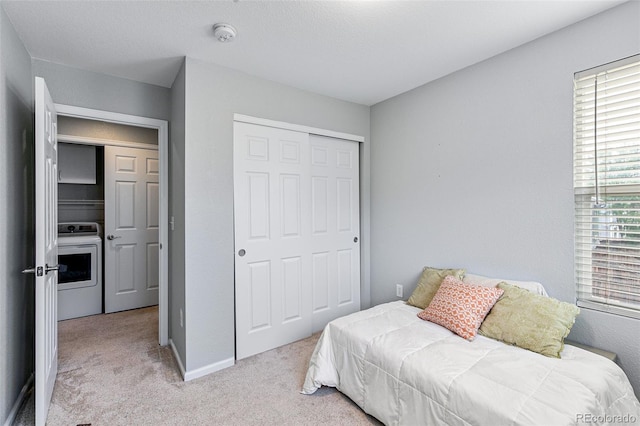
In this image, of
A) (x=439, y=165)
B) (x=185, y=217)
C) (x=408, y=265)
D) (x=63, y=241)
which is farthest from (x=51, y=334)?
(x=439, y=165)

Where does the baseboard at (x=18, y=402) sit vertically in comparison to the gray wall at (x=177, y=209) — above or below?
below

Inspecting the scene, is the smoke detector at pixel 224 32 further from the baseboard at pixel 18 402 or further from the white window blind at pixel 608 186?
the baseboard at pixel 18 402

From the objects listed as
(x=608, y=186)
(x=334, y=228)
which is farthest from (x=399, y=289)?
(x=608, y=186)

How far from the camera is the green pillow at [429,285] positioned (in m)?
2.36

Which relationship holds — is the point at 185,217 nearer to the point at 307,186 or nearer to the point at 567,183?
the point at 307,186

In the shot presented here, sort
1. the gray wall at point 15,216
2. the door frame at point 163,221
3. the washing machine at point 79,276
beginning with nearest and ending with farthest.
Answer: the gray wall at point 15,216 → the door frame at point 163,221 → the washing machine at point 79,276

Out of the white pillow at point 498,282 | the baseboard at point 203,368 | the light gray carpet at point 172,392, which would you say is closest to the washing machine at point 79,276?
the light gray carpet at point 172,392

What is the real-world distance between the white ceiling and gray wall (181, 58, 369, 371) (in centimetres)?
18

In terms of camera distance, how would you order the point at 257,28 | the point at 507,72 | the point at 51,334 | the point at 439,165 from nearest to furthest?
the point at 257,28 → the point at 51,334 → the point at 507,72 → the point at 439,165

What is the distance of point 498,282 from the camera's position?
212 cm

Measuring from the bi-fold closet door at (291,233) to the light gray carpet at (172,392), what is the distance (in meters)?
0.31

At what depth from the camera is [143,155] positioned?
3.81 m

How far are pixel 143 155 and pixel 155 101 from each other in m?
1.38

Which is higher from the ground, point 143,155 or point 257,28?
point 257,28
